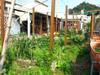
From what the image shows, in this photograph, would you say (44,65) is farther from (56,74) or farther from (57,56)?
(57,56)

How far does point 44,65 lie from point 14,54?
1.23 m

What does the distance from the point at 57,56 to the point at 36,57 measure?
3.67ft

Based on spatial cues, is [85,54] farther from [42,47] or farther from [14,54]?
[14,54]

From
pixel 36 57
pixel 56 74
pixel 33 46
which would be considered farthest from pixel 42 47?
pixel 56 74

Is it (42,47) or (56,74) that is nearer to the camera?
(56,74)

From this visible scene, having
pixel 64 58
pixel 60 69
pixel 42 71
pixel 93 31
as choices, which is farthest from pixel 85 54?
pixel 42 71

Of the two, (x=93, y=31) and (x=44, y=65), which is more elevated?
(x=93, y=31)

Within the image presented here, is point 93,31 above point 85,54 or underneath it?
above

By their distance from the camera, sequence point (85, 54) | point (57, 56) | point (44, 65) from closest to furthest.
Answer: point (44, 65) → point (57, 56) → point (85, 54)

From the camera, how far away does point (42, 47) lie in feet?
44.1

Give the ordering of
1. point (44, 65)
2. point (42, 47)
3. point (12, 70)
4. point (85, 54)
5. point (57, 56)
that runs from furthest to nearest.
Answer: point (85, 54), point (42, 47), point (57, 56), point (44, 65), point (12, 70)

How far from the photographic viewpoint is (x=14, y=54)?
38.0 ft

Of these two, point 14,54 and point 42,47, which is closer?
point 14,54

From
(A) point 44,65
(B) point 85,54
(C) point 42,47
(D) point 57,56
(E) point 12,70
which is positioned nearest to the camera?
(E) point 12,70
